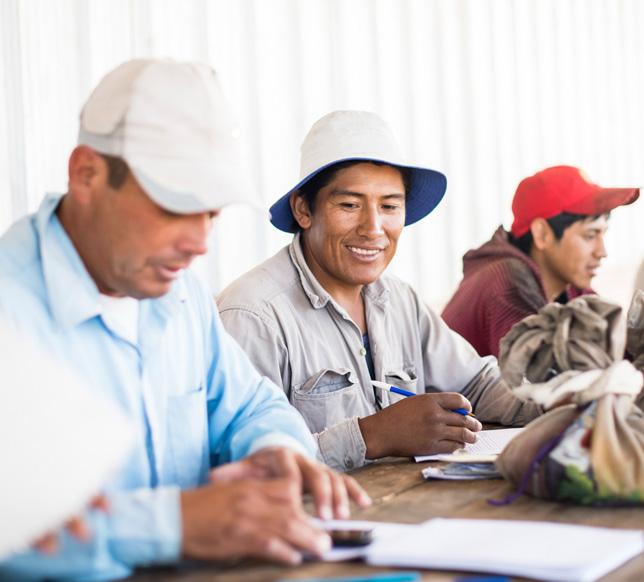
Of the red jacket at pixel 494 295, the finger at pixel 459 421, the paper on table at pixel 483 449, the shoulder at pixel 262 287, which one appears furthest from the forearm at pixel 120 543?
the red jacket at pixel 494 295

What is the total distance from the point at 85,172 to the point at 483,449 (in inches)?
36.6

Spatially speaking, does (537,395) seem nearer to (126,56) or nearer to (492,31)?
(126,56)

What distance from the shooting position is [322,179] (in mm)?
2400

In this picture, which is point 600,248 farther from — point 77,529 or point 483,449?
point 77,529

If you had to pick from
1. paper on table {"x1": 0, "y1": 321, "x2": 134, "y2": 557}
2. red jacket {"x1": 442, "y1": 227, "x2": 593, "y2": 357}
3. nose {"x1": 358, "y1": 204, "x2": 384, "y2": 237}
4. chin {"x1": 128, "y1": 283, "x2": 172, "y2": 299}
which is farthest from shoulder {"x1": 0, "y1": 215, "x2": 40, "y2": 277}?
red jacket {"x1": 442, "y1": 227, "x2": 593, "y2": 357}

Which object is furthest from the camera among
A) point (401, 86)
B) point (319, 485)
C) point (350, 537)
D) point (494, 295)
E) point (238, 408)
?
point (401, 86)

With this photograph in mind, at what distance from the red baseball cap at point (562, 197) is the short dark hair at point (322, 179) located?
809 millimetres

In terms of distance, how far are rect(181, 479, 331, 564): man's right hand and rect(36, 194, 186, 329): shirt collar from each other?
1.16ft

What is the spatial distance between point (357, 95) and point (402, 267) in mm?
713

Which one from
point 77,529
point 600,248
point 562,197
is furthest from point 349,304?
point 77,529

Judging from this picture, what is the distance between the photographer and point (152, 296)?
141 cm

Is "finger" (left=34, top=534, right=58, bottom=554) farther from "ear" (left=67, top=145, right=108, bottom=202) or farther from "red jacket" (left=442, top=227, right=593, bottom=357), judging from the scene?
"red jacket" (left=442, top=227, right=593, bottom=357)

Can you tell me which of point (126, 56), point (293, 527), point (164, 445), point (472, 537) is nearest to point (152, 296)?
point (164, 445)

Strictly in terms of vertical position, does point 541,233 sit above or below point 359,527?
above
